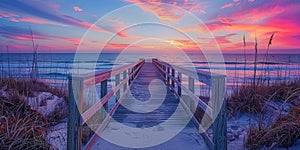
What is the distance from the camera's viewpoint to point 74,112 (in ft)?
8.09

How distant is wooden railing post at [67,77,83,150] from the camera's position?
243 centimetres

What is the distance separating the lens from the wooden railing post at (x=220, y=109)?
2725mm

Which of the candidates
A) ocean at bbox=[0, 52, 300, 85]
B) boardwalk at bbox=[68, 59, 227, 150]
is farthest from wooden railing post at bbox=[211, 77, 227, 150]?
ocean at bbox=[0, 52, 300, 85]

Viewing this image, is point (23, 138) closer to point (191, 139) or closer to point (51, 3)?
point (191, 139)

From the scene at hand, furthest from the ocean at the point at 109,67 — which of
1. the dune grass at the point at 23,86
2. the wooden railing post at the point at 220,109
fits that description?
the wooden railing post at the point at 220,109

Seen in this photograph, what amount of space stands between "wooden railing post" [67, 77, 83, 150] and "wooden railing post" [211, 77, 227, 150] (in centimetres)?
137

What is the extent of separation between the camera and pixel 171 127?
4332 mm

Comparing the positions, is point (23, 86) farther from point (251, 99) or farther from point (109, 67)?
point (109, 67)

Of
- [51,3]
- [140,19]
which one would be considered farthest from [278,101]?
[51,3]

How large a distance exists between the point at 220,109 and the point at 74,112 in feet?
4.81

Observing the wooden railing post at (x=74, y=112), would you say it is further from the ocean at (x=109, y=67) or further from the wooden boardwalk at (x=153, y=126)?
the ocean at (x=109, y=67)

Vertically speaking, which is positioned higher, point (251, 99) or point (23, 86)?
point (23, 86)

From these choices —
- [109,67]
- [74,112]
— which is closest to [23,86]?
[74,112]

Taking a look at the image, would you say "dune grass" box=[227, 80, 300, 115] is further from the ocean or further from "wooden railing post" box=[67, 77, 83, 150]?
"wooden railing post" box=[67, 77, 83, 150]
